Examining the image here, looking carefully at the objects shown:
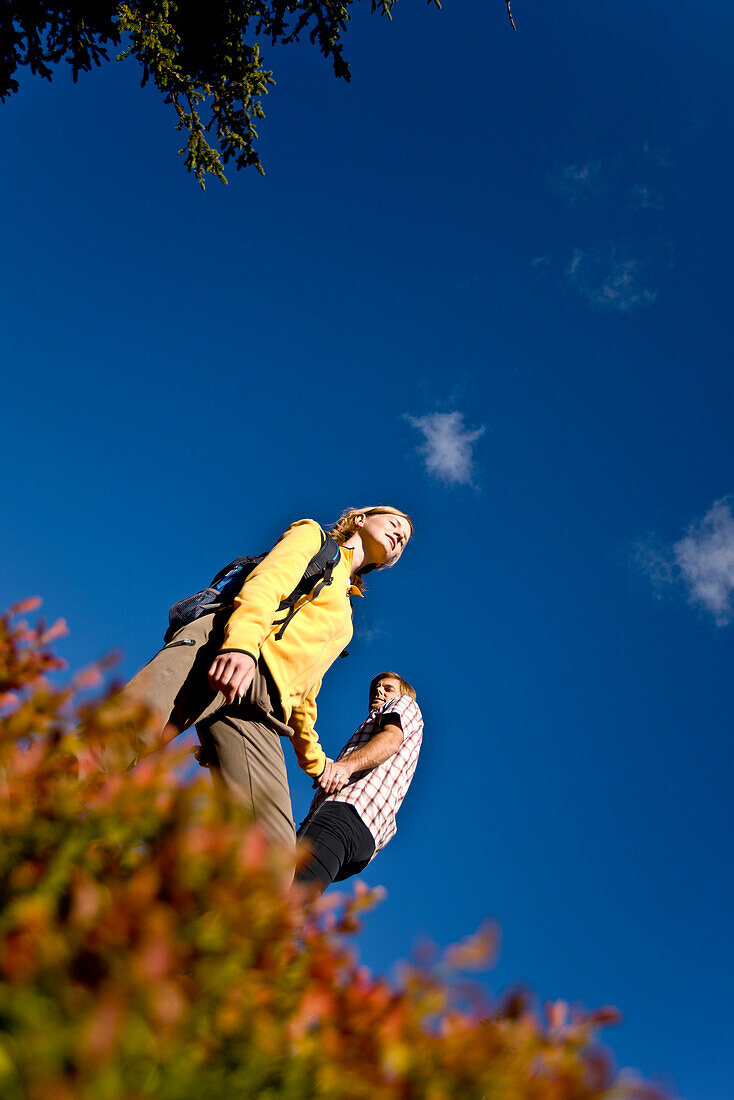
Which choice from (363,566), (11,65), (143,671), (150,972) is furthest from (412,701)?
(11,65)

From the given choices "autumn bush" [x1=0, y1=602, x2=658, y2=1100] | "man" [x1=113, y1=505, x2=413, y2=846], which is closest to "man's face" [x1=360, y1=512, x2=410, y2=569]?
"man" [x1=113, y1=505, x2=413, y2=846]

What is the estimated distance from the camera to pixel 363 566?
3887 millimetres

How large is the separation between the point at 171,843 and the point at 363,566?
3065 mm

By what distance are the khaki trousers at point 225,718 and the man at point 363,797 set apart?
2.95 ft

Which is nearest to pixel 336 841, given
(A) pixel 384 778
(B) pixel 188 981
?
(A) pixel 384 778

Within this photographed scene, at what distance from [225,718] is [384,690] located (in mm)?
3176

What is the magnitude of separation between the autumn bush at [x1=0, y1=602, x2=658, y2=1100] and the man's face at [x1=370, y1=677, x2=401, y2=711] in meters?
4.71

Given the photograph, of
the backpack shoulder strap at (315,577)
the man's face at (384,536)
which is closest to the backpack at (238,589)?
the backpack shoulder strap at (315,577)

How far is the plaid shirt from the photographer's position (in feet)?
13.8

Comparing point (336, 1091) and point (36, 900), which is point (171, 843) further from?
point (336, 1091)

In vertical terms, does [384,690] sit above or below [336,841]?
above

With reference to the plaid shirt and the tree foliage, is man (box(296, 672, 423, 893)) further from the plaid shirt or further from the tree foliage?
the tree foliage

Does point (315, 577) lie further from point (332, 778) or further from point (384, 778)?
point (384, 778)

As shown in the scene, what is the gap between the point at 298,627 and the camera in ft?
9.69
